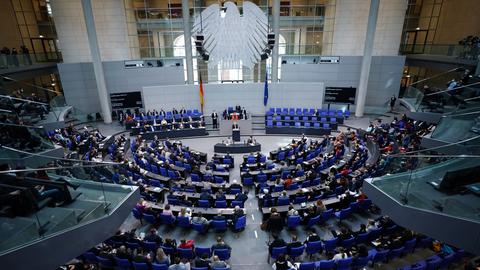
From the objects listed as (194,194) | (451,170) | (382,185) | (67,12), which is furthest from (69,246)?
(67,12)

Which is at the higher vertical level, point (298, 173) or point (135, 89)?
point (135, 89)

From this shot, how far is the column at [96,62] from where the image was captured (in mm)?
20644

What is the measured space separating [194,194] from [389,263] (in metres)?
7.62

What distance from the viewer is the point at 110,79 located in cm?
2420

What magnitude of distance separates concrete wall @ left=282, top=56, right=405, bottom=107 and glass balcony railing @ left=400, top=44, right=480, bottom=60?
8.72 ft

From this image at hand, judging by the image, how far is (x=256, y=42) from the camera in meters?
14.9

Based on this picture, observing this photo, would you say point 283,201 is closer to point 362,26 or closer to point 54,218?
point 54,218

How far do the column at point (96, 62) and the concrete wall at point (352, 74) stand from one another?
1588 cm

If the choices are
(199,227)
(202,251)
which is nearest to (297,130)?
(199,227)

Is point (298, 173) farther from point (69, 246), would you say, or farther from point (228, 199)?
point (69, 246)

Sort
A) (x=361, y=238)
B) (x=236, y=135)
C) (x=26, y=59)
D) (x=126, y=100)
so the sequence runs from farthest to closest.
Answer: (x=126, y=100), (x=26, y=59), (x=236, y=135), (x=361, y=238)

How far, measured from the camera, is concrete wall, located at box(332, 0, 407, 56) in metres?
24.7

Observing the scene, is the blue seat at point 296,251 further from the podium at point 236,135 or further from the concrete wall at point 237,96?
the concrete wall at point 237,96

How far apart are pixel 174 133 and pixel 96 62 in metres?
8.92
